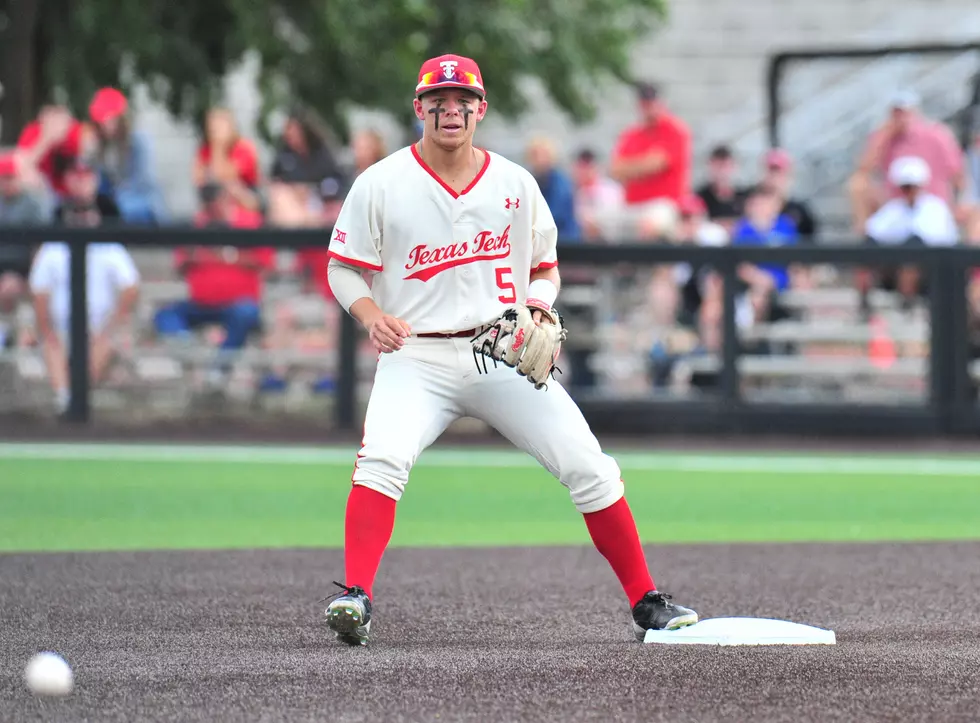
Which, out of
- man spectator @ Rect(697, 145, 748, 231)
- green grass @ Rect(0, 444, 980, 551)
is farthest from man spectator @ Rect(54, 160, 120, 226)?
man spectator @ Rect(697, 145, 748, 231)

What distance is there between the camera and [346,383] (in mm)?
12625

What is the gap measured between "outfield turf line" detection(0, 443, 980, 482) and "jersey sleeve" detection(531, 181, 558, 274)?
210 inches

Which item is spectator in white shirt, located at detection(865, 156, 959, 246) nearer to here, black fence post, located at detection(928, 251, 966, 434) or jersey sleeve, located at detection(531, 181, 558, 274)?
black fence post, located at detection(928, 251, 966, 434)

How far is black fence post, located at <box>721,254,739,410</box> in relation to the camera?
487 inches

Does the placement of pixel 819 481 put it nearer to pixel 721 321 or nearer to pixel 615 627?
pixel 721 321

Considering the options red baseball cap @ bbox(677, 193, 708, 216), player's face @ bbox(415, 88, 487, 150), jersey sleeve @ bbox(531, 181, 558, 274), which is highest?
red baseball cap @ bbox(677, 193, 708, 216)

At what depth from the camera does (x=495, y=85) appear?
1788cm

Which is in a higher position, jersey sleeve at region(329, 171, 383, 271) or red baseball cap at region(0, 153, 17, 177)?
red baseball cap at region(0, 153, 17, 177)

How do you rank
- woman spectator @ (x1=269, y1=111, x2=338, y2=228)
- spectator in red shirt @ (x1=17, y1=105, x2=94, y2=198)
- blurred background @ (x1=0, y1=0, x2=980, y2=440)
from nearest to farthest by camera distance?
blurred background @ (x1=0, y1=0, x2=980, y2=440) < woman spectator @ (x1=269, y1=111, x2=338, y2=228) < spectator in red shirt @ (x1=17, y1=105, x2=94, y2=198)

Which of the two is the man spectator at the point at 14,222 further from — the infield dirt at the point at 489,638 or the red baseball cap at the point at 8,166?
the infield dirt at the point at 489,638

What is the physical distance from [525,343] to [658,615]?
97cm

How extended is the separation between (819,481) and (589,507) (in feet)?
17.0

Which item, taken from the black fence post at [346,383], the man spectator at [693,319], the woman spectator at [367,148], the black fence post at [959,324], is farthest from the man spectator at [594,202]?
the black fence post at [959,324]

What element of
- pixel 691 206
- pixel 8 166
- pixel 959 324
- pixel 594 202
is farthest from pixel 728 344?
pixel 8 166
